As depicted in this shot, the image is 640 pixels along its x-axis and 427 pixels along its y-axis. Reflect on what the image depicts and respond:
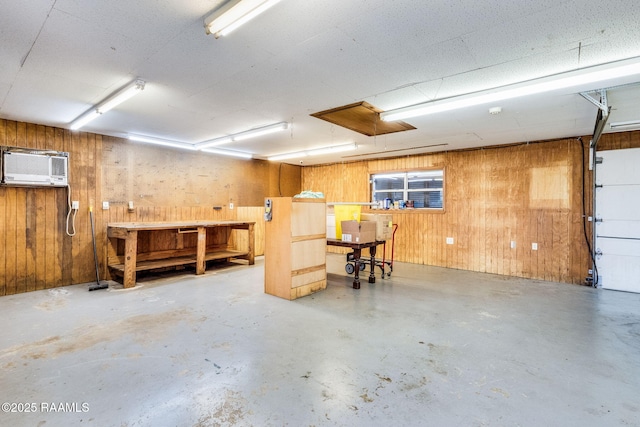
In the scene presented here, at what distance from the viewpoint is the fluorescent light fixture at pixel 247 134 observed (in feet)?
15.4

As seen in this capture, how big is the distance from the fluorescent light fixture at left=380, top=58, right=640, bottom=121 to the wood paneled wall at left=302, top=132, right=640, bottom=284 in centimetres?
298

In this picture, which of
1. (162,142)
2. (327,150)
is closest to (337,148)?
(327,150)

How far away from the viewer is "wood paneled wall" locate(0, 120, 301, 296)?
4465 mm

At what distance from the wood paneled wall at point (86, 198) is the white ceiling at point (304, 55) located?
0.83 meters

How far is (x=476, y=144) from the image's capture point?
5.92 meters

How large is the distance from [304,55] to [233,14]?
81 centimetres

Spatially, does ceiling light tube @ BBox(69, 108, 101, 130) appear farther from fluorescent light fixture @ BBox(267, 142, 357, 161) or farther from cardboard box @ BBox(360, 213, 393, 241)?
cardboard box @ BBox(360, 213, 393, 241)

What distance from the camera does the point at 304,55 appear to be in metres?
2.55

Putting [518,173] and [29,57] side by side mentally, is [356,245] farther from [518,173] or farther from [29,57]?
[29,57]

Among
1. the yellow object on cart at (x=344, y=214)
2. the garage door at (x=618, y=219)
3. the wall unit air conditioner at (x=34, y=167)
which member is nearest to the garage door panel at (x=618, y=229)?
the garage door at (x=618, y=219)

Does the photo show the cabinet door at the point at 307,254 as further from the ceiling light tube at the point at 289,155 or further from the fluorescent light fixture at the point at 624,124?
the fluorescent light fixture at the point at 624,124

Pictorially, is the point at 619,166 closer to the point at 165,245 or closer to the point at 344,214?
the point at 344,214

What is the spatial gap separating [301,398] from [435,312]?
2299mm

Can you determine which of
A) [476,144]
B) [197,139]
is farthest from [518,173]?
[197,139]
